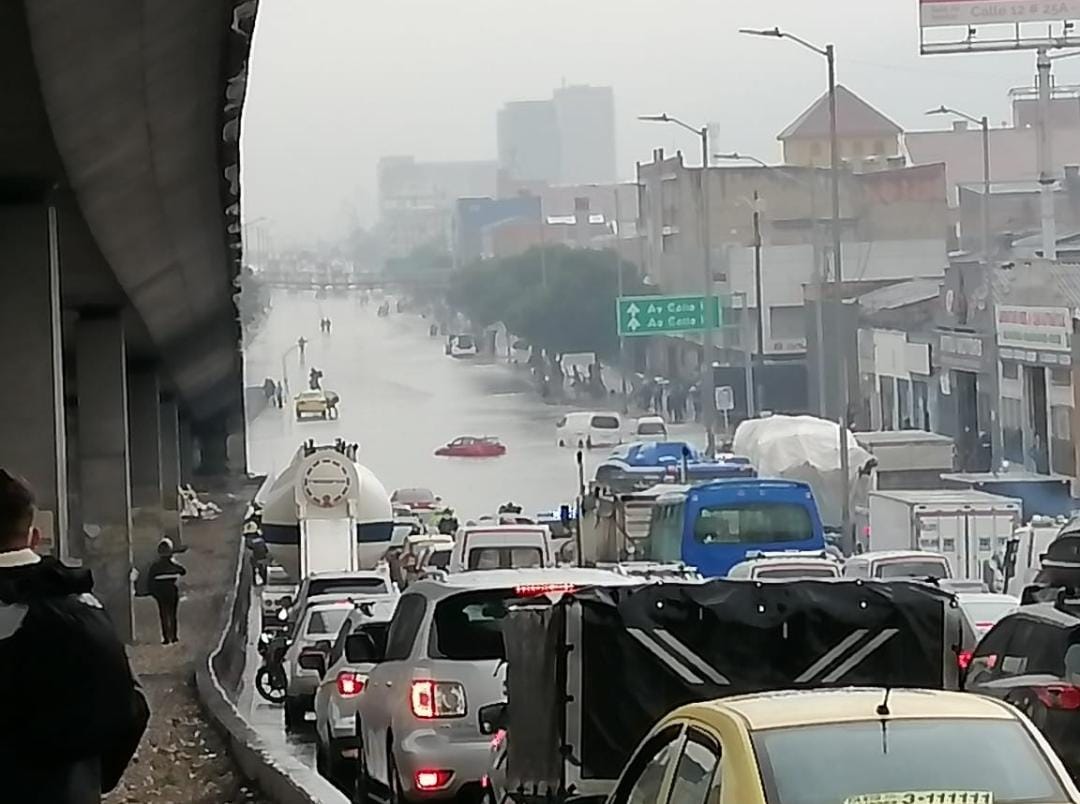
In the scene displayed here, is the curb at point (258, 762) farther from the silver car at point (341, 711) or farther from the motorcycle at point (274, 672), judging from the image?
the motorcycle at point (274, 672)

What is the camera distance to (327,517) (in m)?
50.8

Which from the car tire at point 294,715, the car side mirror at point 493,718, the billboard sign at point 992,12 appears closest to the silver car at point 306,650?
the car tire at point 294,715

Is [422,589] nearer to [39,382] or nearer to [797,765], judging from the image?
[797,765]

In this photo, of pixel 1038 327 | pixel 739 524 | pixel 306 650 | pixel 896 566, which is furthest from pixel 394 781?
pixel 1038 327

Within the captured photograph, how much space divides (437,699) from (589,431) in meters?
54.6

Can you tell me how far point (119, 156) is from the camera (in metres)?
26.4

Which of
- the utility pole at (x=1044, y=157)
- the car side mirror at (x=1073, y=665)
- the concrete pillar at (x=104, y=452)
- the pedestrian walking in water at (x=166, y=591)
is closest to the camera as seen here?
the car side mirror at (x=1073, y=665)

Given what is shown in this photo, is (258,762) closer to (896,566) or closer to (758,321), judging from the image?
(896,566)

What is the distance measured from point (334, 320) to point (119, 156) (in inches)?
2781

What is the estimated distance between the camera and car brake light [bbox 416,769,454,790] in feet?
48.3

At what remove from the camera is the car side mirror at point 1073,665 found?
41.7ft

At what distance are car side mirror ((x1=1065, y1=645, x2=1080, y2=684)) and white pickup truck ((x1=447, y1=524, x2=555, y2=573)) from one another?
73.0 ft

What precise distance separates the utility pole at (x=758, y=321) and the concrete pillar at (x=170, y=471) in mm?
16849

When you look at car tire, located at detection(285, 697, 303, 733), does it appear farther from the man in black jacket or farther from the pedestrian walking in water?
the man in black jacket
